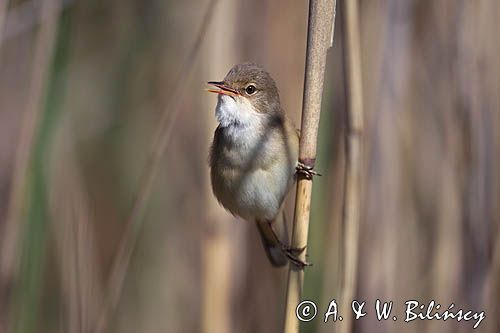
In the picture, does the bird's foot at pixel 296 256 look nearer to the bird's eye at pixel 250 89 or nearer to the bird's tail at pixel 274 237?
the bird's tail at pixel 274 237

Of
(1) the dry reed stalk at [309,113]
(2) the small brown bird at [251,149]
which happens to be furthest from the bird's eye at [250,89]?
(1) the dry reed stalk at [309,113]

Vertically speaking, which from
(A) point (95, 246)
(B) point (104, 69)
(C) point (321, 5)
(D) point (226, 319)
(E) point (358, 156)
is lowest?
(D) point (226, 319)

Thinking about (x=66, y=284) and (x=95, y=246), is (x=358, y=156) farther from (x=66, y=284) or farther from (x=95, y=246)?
(x=95, y=246)

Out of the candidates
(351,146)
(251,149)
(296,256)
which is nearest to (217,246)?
(251,149)

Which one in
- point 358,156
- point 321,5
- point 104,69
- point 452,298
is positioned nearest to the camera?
point 321,5

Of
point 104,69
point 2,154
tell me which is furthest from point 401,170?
point 2,154

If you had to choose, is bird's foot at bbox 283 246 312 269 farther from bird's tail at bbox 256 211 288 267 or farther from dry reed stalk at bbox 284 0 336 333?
bird's tail at bbox 256 211 288 267

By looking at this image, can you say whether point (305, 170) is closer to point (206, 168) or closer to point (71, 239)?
point (71, 239)
